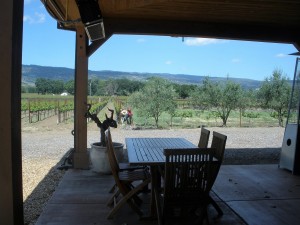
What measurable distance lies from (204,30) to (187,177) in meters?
3.61

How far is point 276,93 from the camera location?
735 inches

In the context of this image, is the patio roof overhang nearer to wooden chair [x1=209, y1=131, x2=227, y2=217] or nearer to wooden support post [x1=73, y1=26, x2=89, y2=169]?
wooden support post [x1=73, y1=26, x2=89, y2=169]

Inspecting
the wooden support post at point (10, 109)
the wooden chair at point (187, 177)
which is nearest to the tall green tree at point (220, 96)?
the wooden chair at point (187, 177)

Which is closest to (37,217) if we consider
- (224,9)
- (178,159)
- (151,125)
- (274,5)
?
(178,159)

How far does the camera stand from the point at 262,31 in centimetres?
598

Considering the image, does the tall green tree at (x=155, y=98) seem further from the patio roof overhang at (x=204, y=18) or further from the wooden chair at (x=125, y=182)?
the wooden chair at (x=125, y=182)

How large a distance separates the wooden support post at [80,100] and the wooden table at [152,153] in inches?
60.5

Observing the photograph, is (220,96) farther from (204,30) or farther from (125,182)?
(125,182)

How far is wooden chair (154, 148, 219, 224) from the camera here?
2832 mm

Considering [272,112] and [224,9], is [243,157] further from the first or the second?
Answer: [272,112]

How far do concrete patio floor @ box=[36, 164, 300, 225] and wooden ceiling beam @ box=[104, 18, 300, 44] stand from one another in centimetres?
248

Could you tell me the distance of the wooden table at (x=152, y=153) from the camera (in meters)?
3.02

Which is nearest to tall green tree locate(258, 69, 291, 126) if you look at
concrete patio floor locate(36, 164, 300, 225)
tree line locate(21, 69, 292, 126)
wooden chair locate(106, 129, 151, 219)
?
tree line locate(21, 69, 292, 126)

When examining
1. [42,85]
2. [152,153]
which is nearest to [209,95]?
[42,85]
